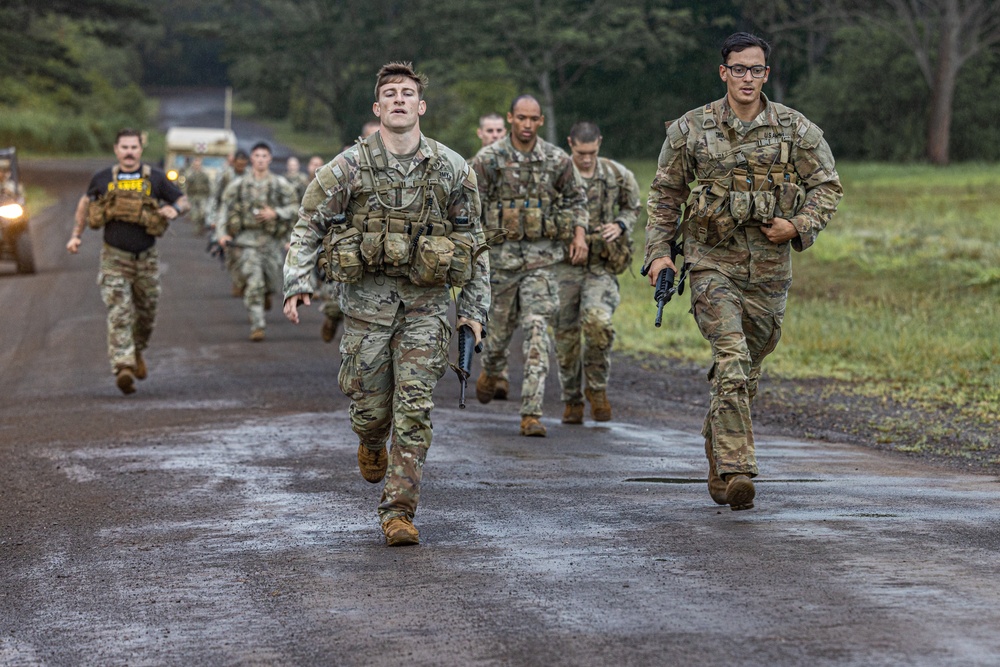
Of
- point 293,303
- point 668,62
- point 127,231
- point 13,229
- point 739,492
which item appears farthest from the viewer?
point 668,62

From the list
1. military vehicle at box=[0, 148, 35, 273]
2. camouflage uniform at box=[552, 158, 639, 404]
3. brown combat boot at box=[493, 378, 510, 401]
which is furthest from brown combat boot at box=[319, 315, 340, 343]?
military vehicle at box=[0, 148, 35, 273]

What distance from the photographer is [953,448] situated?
1022 cm

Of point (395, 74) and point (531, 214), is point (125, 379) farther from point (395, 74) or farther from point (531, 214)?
point (395, 74)

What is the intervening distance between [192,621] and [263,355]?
30.6 feet

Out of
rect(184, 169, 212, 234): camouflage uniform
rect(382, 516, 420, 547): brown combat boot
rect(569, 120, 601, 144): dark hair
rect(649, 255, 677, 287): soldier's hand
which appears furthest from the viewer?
rect(184, 169, 212, 234): camouflage uniform

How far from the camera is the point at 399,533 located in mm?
6820

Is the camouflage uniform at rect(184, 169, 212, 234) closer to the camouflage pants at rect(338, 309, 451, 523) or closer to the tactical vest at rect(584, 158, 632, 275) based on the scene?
the tactical vest at rect(584, 158, 632, 275)

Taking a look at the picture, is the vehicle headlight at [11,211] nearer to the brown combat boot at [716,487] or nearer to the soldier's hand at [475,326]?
the soldier's hand at [475,326]

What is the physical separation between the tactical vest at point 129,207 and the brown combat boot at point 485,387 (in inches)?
113

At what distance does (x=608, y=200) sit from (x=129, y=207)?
3932 mm

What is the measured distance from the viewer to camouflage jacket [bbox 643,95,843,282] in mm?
7594

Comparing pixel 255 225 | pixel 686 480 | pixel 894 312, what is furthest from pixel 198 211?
pixel 686 480

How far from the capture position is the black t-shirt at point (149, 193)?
12516mm

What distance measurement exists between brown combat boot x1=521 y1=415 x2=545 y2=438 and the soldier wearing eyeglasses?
8.33 feet
